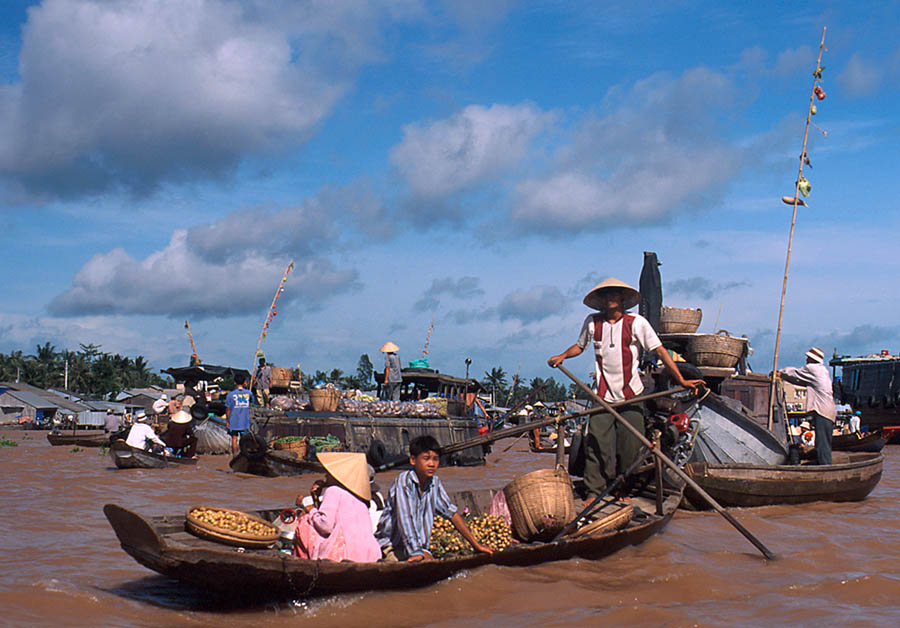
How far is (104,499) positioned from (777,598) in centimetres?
788

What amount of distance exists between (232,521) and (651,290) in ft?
28.2

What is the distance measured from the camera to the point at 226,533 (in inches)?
188

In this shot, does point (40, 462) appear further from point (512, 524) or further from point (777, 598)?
point (777, 598)

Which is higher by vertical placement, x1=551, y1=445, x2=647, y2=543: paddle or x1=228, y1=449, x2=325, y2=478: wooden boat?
x1=551, y1=445, x2=647, y2=543: paddle

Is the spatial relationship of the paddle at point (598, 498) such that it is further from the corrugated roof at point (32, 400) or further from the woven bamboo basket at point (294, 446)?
the corrugated roof at point (32, 400)

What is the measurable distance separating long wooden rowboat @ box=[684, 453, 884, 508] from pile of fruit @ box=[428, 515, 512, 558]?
11.0ft

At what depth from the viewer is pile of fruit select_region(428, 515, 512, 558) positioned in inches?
216

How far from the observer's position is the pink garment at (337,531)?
4742 millimetres

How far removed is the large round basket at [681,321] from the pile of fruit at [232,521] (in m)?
7.85

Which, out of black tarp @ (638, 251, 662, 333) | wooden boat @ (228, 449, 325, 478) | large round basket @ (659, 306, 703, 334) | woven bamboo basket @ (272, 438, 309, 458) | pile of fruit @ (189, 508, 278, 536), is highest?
black tarp @ (638, 251, 662, 333)

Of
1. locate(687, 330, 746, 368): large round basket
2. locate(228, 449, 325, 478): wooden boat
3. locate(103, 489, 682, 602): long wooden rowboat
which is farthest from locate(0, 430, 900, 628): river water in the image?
locate(228, 449, 325, 478): wooden boat

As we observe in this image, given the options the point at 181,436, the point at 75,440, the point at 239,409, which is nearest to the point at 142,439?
the point at 181,436

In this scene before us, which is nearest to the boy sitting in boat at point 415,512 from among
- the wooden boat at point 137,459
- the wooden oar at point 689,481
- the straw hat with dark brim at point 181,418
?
the wooden oar at point 689,481

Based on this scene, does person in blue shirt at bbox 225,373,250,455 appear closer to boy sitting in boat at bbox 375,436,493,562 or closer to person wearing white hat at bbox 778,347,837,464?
person wearing white hat at bbox 778,347,837,464
